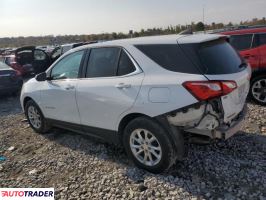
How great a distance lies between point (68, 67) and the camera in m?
5.20

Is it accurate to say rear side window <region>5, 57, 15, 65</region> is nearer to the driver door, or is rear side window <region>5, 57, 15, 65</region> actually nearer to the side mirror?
the side mirror

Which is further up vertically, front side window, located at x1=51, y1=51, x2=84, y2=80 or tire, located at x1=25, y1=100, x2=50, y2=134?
front side window, located at x1=51, y1=51, x2=84, y2=80

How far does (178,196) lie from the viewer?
362cm

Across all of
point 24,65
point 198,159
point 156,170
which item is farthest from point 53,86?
point 24,65

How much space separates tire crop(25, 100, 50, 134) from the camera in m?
5.96

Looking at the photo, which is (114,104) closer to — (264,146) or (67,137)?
(67,137)

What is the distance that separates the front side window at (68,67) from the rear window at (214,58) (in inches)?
78.0

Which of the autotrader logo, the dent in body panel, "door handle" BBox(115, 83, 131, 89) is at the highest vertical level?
"door handle" BBox(115, 83, 131, 89)

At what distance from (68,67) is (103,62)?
90 cm

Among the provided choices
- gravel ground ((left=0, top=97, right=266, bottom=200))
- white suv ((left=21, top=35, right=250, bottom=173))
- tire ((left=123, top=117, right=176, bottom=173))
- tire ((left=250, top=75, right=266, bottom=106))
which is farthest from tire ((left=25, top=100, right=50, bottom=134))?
tire ((left=250, top=75, right=266, bottom=106))

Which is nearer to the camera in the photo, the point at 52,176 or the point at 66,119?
the point at 52,176

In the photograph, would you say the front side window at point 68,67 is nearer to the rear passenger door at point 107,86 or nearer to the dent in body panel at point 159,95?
the rear passenger door at point 107,86

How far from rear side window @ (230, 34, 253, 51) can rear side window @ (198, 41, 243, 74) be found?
10.3 ft

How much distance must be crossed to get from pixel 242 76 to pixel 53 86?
3155mm
